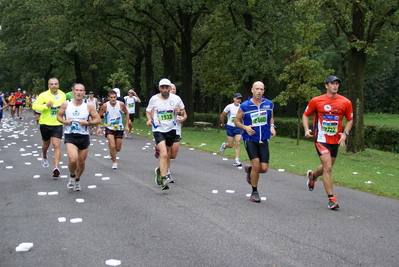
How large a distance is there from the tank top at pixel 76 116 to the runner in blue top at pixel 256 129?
9.37ft

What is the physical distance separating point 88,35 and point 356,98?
63.3 feet

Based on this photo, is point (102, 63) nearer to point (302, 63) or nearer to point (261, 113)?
point (302, 63)

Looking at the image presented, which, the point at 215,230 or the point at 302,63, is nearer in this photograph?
the point at 215,230

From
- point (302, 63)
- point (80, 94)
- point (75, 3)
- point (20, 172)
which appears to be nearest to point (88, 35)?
point (75, 3)

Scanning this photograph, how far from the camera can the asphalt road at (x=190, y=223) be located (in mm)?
5469

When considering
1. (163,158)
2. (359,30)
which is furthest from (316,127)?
(359,30)

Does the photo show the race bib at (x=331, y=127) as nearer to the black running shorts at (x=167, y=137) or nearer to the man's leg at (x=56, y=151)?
the black running shorts at (x=167, y=137)

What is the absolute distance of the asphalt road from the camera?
547 centimetres

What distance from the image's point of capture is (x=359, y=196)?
9.45m

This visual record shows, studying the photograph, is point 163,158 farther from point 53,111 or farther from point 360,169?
point 360,169

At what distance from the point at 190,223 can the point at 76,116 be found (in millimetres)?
3504

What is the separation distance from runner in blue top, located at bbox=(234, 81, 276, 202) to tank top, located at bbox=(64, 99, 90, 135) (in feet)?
9.37

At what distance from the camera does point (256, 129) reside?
28.5 feet

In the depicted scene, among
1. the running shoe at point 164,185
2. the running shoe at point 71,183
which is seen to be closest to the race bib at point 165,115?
the running shoe at point 164,185
